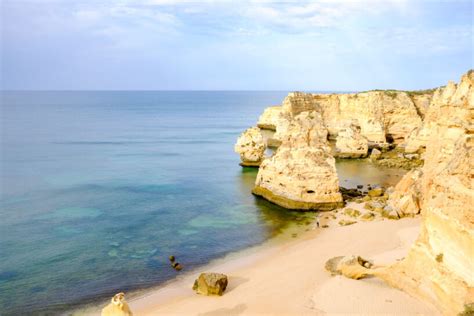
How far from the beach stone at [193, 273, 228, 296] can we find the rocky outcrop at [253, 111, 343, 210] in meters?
14.8

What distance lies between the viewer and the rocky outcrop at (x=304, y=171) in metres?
35.5

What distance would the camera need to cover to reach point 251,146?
173 ft

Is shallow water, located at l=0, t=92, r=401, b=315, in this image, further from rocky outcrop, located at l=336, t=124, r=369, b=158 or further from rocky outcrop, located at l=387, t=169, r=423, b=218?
rocky outcrop, located at l=387, t=169, r=423, b=218

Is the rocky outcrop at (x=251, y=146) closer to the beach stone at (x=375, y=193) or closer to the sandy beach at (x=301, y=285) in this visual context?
the beach stone at (x=375, y=193)

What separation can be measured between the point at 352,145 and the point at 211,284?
43712 millimetres

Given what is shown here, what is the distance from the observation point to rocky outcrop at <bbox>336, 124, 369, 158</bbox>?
199ft

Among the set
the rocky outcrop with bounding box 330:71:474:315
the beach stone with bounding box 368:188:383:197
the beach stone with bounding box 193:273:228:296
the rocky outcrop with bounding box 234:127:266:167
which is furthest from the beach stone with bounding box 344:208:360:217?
the rocky outcrop with bounding box 234:127:266:167

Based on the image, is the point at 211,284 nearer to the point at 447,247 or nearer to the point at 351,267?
the point at 351,267

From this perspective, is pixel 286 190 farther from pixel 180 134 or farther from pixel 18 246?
pixel 180 134

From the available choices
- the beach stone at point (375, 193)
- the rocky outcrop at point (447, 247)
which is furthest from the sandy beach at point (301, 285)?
the beach stone at point (375, 193)

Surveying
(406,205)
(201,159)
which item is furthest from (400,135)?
(406,205)

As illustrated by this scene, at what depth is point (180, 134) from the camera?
95.4 meters

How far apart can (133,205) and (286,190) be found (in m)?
13.5

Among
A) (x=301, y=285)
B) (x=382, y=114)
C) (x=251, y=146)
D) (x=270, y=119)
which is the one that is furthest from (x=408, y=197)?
(x=270, y=119)
